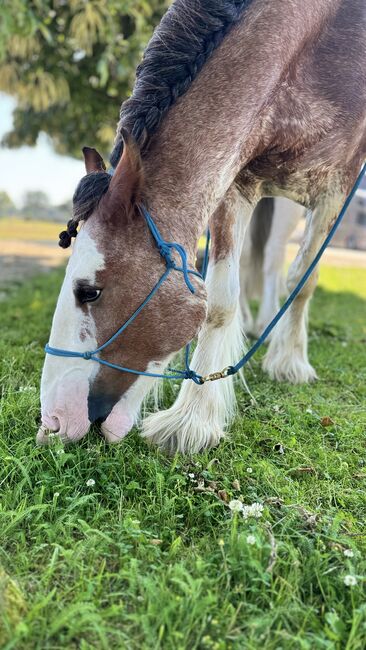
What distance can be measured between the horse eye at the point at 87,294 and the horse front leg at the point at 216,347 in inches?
28.7

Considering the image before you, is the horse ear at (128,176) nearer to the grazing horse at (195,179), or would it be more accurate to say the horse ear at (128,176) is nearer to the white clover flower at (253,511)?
the grazing horse at (195,179)

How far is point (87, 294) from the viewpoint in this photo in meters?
1.87

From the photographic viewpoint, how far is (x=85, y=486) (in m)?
1.88

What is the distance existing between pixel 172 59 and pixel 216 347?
129 centimetres

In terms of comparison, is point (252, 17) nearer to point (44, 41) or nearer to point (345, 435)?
point (345, 435)

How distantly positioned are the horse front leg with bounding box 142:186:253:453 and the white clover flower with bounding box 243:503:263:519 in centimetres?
57

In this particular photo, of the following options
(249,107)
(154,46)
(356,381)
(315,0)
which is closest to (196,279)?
(249,107)

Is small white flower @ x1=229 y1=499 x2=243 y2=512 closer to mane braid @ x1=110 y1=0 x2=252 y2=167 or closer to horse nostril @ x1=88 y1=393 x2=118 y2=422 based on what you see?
horse nostril @ x1=88 y1=393 x2=118 y2=422

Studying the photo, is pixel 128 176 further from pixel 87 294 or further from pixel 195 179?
pixel 87 294

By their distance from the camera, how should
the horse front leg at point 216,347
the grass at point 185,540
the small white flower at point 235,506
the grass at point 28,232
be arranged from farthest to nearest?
the grass at point 28,232 → the horse front leg at point 216,347 → the small white flower at point 235,506 → the grass at point 185,540

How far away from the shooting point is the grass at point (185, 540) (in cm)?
126

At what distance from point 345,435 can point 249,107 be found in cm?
158

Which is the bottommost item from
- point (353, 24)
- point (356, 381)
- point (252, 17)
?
point (356, 381)

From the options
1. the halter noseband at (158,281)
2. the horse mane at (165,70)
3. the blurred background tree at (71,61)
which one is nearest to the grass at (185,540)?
the halter noseband at (158,281)
